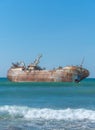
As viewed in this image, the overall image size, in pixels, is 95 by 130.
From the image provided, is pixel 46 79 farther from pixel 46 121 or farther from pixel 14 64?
pixel 46 121

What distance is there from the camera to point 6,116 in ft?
73.4

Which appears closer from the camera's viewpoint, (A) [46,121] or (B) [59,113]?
(A) [46,121]

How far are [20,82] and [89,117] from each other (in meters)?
75.2

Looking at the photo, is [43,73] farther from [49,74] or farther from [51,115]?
[51,115]

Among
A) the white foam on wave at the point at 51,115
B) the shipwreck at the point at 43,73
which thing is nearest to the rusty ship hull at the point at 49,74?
the shipwreck at the point at 43,73

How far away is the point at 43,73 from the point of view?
9444 centimetres

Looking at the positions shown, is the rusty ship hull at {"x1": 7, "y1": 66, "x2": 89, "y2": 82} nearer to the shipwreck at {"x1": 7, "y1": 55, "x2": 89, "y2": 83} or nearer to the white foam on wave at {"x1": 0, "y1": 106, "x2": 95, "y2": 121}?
the shipwreck at {"x1": 7, "y1": 55, "x2": 89, "y2": 83}

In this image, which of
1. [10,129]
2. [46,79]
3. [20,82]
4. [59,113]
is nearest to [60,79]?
[46,79]

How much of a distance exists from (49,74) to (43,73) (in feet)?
4.83

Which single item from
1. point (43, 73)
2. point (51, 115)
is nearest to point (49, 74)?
point (43, 73)

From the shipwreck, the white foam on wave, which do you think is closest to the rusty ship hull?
the shipwreck

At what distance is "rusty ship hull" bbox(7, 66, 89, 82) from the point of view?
301ft

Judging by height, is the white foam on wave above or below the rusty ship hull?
above

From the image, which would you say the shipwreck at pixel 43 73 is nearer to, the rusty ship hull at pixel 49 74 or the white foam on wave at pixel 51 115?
the rusty ship hull at pixel 49 74
